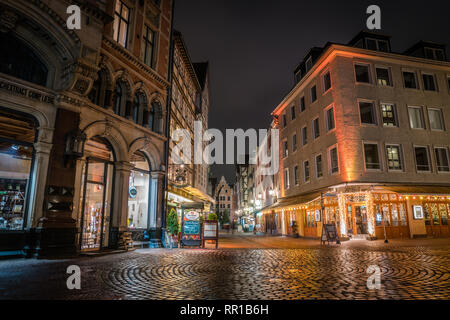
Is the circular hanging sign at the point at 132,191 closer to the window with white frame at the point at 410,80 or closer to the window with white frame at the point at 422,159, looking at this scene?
the window with white frame at the point at 422,159

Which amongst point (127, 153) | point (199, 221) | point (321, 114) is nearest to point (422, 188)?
point (321, 114)

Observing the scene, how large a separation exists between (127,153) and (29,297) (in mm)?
9413

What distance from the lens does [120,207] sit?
42.0 ft

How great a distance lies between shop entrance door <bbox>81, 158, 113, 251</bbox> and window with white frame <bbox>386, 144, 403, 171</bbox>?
59.6ft

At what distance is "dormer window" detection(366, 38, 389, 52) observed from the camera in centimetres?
2192

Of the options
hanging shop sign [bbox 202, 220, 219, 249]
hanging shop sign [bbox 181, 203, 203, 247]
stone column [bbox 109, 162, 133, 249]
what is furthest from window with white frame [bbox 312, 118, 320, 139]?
stone column [bbox 109, 162, 133, 249]

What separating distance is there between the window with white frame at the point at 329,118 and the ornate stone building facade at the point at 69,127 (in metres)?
13.7

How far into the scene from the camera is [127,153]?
1332 centimetres

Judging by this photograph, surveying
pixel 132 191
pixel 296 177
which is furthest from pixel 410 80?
pixel 132 191

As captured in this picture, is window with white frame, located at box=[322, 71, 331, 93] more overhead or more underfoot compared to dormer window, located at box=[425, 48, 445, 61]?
more underfoot

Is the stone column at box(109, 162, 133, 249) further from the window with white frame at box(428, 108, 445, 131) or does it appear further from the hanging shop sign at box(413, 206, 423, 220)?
the window with white frame at box(428, 108, 445, 131)

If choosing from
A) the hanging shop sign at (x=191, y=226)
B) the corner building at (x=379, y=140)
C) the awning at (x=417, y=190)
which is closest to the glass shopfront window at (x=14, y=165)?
the hanging shop sign at (x=191, y=226)

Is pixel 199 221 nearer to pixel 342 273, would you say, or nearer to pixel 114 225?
pixel 114 225
